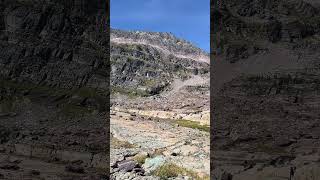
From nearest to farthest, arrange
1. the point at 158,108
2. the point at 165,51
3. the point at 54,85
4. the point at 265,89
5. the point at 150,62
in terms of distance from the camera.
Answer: the point at 54,85, the point at 265,89, the point at 158,108, the point at 150,62, the point at 165,51

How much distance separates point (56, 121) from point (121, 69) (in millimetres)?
72730

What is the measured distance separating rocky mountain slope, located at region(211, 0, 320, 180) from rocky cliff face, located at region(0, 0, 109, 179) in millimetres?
3201

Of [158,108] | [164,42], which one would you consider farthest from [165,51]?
[158,108]

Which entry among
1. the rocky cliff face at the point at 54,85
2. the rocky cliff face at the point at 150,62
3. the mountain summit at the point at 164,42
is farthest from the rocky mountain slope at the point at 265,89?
the mountain summit at the point at 164,42

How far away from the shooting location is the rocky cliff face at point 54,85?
1030cm

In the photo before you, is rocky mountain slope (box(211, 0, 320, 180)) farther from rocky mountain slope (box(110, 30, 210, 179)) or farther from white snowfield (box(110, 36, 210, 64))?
white snowfield (box(110, 36, 210, 64))

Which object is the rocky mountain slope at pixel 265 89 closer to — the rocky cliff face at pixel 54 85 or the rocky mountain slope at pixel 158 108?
the rocky mountain slope at pixel 158 108

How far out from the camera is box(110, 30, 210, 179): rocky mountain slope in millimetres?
13500

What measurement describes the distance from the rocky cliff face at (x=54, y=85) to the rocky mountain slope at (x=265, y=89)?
320 centimetres

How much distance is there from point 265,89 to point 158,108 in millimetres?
35148

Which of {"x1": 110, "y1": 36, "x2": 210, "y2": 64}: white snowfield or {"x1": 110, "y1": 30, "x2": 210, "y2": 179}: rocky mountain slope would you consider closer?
{"x1": 110, "y1": 30, "x2": 210, "y2": 179}: rocky mountain slope

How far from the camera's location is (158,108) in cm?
5009

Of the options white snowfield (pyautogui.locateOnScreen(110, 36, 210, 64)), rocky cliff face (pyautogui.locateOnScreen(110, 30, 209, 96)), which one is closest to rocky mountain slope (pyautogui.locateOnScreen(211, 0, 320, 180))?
rocky cliff face (pyautogui.locateOnScreen(110, 30, 209, 96))

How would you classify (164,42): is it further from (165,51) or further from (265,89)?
(265,89)
